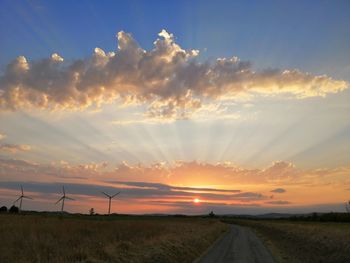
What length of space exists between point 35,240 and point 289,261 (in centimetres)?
1730

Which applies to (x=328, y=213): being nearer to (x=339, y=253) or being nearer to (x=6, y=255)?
(x=339, y=253)

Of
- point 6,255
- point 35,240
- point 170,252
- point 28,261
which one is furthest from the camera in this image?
point 170,252

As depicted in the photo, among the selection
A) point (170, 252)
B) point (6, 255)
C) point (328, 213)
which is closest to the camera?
point (6, 255)

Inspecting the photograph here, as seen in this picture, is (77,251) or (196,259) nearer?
(77,251)

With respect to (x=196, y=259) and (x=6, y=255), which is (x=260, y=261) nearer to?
(x=196, y=259)

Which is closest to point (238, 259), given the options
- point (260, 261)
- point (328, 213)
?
point (260, 261)

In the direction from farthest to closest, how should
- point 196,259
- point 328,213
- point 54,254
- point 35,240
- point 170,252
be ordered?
point 328,213 < point 196,259 < point 170,252 < point 35,240 < point 54,254

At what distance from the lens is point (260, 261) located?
2791 cm

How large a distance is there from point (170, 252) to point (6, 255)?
38.5 ft

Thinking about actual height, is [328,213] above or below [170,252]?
above

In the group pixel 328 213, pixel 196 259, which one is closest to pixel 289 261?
pixel 196 259

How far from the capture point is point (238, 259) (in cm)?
2916

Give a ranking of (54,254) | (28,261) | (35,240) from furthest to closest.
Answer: (35,240)
(54,254)
(28,261)

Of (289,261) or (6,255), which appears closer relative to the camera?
(6,255)
